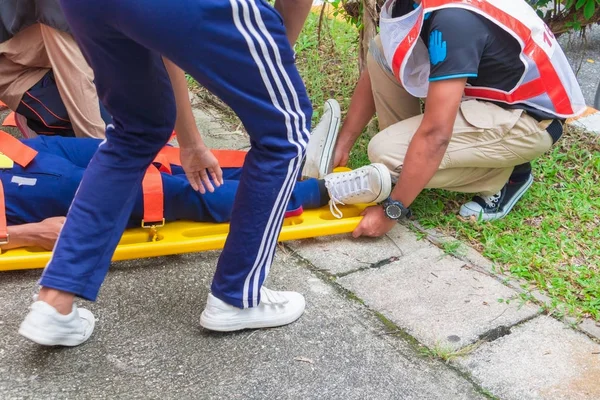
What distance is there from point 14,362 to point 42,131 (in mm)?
1498

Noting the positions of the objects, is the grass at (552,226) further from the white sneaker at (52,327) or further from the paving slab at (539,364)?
the white sneaker at (52,327)

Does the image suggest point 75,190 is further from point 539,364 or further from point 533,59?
point 533,59

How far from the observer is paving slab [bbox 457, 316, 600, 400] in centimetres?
185

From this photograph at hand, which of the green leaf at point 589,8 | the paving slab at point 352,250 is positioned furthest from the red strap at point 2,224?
the green leaf at point 589,8

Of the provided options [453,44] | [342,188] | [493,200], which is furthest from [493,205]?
[453,44]

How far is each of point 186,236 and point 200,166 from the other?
532mm

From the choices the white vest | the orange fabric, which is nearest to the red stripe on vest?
the white vest

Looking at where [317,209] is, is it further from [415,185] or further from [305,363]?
[305,363]

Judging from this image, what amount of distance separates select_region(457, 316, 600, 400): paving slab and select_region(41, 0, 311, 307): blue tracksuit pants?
2.28 ft

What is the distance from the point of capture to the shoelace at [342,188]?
100 inches

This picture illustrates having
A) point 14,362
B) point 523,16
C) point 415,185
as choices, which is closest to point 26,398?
point 14,362

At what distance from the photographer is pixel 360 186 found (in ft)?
8.36

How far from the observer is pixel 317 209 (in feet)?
8.84

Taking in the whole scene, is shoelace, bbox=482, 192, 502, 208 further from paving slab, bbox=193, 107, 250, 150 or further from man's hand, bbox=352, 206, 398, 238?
paving slab, bbox=193, 107, 250, 150
